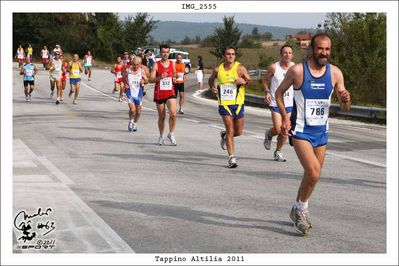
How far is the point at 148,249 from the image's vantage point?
6000mm

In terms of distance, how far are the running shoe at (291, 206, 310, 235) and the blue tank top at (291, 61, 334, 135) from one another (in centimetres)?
80

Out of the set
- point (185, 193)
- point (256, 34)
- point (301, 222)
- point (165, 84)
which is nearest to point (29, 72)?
point (165, 84)

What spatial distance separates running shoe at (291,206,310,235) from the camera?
21.4ft

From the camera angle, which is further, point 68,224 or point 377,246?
point 68,224

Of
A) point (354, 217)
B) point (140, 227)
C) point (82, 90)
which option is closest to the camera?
point (140, 227)

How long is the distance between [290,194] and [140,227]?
2547 mm

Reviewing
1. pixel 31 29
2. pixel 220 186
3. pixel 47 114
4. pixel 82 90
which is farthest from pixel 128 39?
pixel 220 186

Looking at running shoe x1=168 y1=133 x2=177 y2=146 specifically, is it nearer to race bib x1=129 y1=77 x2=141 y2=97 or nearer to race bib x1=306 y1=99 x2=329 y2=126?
race bib x1=129 y1=77 x2=141 y2=97

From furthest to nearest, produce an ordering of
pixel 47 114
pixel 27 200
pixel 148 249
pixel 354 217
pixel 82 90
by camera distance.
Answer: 1. pixel 82 90
2. pixel 47 114
3. pixel 27 200
4. pixel 354 217
5. pixel 148 249

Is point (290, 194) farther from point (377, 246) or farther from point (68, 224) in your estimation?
point (68, 224)

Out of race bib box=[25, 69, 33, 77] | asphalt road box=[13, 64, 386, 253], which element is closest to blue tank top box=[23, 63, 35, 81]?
race bib box=[25, 69, 33, 77]

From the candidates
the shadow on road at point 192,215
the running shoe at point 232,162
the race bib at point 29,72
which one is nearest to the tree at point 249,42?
the race bib at point 29,72

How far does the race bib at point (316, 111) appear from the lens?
662cm

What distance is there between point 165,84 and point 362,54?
16.1 m
